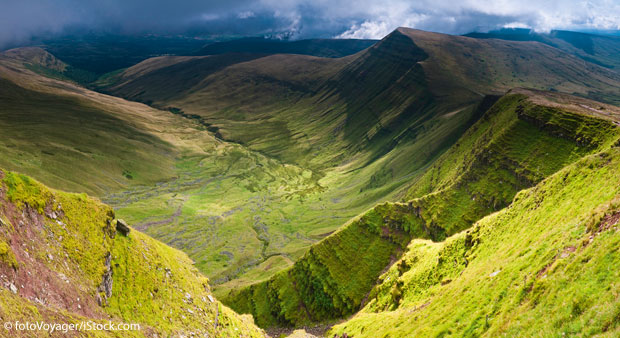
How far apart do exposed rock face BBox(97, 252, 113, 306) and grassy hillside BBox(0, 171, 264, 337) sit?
0.39 ft

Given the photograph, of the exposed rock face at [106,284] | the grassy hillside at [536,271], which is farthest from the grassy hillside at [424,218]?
the exposed rock face at [106,284]

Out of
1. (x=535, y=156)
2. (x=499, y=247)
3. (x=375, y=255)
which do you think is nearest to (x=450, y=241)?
(x=499, y=247)

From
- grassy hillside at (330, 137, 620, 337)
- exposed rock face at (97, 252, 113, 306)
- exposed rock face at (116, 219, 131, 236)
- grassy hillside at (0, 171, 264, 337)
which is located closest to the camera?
grassy hillside at (330, 137, 620, 337)

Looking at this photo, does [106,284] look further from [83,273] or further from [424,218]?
[424,218]

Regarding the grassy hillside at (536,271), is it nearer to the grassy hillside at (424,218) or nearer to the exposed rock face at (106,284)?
the exposed rock face at (106,284)

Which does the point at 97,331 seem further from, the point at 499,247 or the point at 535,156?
the point at 535,156

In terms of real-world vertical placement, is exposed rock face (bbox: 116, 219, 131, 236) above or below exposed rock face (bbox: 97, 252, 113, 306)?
above

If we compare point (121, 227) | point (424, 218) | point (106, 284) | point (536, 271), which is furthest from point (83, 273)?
point (424, 218)

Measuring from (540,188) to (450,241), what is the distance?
74.7ft

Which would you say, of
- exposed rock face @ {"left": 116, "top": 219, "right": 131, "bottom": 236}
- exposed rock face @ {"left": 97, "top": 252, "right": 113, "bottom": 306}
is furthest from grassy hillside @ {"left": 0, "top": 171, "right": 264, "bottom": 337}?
exposed rock face @ {"left": 116, "top": 219, "right": 131, "bottom": 236}

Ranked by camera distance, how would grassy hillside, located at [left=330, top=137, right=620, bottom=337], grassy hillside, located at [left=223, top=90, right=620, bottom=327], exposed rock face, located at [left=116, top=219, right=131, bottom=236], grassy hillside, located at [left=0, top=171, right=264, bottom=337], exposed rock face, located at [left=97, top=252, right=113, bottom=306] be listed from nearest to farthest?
grassy hillside, located at [left=330, top=137, right=620, bottom=337] < grassy hillside, located at [left=0, top=171, right=264, bottom=337] < exposed rock face, located at [left=97, top=252, right=113, bottom=306] < exposed rock face, located at [left=116, top=219, right=131, bottom=236] < grassy hillside, located at [left=223, top=90, right=620, bottom=327]

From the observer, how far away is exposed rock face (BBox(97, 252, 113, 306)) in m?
39.4

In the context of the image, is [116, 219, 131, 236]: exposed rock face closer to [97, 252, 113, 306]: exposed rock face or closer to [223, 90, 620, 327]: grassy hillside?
[97, 252, 113, 306]: exposed rock face

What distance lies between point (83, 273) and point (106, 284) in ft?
12.7
